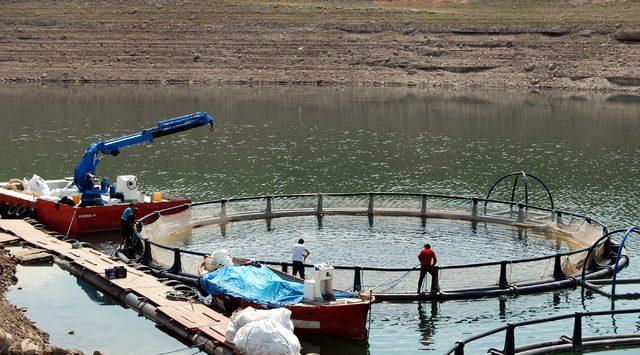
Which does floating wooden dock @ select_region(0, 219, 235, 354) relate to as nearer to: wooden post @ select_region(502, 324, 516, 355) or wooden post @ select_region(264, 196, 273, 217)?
wooden post @ select_region(502, 324, 516, 355)

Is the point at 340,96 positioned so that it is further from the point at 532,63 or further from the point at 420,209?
the point at 420,209

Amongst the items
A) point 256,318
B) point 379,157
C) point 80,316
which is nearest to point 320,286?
point 256,318

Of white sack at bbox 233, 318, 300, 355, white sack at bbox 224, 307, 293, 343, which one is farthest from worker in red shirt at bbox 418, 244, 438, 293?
white sack at bbox 233, 318, 300, 355

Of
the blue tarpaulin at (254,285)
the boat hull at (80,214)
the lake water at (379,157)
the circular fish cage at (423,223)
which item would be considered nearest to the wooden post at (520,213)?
the circular fish cage at (423,223)

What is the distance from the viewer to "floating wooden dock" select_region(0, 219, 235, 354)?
1019 inches

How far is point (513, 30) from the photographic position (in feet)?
430

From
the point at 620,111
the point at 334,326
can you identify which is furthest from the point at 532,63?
the point at 334,326

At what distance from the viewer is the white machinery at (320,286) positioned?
1038 inches

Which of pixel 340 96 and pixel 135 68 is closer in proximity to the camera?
pixel 340 96

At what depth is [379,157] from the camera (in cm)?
6644

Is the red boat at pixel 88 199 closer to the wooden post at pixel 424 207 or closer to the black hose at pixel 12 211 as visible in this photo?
the black hose at pixel 12 211

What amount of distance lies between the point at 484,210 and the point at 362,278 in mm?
13593

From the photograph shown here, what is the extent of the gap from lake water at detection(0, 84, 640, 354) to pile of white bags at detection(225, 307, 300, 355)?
98.8 inches

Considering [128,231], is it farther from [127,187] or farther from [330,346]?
[330,346]
